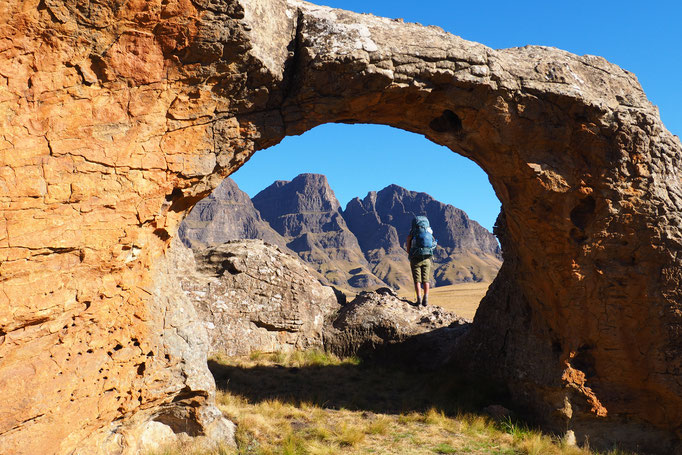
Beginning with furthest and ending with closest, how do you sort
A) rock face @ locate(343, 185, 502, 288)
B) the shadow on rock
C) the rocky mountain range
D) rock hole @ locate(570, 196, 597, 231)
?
the rocky mountain range < rock face @ locate(343, 185, 502, 288) < the shadow on rock < rock hole @ locate(570, 196, 597, 231)

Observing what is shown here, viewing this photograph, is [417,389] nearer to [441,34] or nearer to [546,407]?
[546,407]

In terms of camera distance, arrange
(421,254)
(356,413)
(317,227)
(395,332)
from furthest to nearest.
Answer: (317,227)
(421,254)
(395,332)
(356,413)

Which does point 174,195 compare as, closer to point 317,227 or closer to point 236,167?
point 236,167

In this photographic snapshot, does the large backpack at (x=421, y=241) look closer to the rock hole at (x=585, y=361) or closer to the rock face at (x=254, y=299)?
the rock face at (x=254, y=299)

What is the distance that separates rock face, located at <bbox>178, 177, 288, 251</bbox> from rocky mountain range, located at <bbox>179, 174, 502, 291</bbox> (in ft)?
0.97

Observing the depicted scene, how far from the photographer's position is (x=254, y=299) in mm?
11609

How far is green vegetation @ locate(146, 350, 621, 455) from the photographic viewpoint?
656 centimetres

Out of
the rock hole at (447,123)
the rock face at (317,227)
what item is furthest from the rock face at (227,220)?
the rock hole at (447,123)

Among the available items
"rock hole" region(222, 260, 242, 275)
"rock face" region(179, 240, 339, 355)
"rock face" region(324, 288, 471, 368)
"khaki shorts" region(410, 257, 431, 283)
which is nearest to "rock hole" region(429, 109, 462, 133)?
"rock face" region(324, 288, 471, 368)

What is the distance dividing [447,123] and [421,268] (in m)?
5.90

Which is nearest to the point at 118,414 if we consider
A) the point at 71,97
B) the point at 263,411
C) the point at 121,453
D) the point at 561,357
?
the point at 121,453

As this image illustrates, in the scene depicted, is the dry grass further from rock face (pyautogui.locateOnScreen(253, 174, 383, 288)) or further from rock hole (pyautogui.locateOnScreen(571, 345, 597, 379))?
rock face (pyautogui.locateOnScreen(253, 174, 383, 288))

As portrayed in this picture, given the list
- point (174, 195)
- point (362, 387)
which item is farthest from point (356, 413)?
point (174, 195)

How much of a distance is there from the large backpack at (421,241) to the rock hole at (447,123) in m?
5.26
